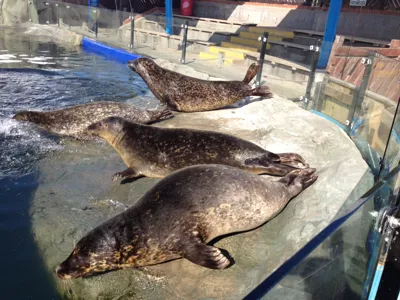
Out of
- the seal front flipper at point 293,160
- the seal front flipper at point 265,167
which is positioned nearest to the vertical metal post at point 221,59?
the seal front flipper at point 293,160

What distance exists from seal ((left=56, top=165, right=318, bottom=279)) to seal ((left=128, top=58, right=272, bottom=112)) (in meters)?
3.43

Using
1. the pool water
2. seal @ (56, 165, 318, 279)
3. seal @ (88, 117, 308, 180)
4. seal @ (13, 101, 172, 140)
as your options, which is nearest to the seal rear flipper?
seal @ (13, 101, 172, 140)

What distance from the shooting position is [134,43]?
13.7 m

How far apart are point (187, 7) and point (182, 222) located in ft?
68.9

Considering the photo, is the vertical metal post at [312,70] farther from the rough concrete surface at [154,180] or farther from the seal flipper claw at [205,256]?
the seal flipper claw at [205,256]

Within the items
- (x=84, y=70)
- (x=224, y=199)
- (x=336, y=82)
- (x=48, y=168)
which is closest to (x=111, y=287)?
(x=224, y=199)

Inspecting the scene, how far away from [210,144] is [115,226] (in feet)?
5.40

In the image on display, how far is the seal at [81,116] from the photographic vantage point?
5.86 metres

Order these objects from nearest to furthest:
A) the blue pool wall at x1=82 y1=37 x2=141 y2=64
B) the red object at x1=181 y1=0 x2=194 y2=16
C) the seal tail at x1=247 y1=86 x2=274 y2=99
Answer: the seal tail at x1=247 y1=86 x2=274 y2=99 → the blue pool wall at x1=82 y1=37 x2=141 y2=64 → the red object at x1=181 y1=0 x2=194 y2=16

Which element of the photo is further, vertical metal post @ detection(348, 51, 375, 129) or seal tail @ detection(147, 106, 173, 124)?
seal tail @ detection(147, 106, 173, 124)

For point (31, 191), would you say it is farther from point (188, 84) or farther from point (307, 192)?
point (188, 84)

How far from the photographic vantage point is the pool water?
9.71 ft

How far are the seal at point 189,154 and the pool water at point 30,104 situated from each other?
1.13m

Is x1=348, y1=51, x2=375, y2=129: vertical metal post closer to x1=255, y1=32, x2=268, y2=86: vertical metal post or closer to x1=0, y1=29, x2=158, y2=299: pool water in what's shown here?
x1=255, y1=32, x2=268, y2=86: vertical metal post
